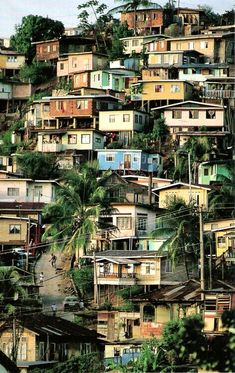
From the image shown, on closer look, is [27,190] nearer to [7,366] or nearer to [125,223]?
[125,223]

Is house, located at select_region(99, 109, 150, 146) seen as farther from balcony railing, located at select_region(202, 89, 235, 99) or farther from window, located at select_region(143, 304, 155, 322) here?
window, located at select_region(143, 304, 155, 322)

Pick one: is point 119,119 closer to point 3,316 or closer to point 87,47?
point 87,47

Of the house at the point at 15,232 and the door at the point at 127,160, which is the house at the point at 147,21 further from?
the house at the point at 15,232

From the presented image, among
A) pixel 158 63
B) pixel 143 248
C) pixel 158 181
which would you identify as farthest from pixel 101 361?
pixel 158 63

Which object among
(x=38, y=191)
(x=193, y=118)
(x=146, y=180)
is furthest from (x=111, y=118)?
(x=38, y=191)

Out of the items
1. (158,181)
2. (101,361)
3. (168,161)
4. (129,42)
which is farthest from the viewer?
(129,42)

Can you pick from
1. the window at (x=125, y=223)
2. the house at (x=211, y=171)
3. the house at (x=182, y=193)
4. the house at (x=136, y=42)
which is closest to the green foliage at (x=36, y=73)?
the house at (x=136, y=42)
